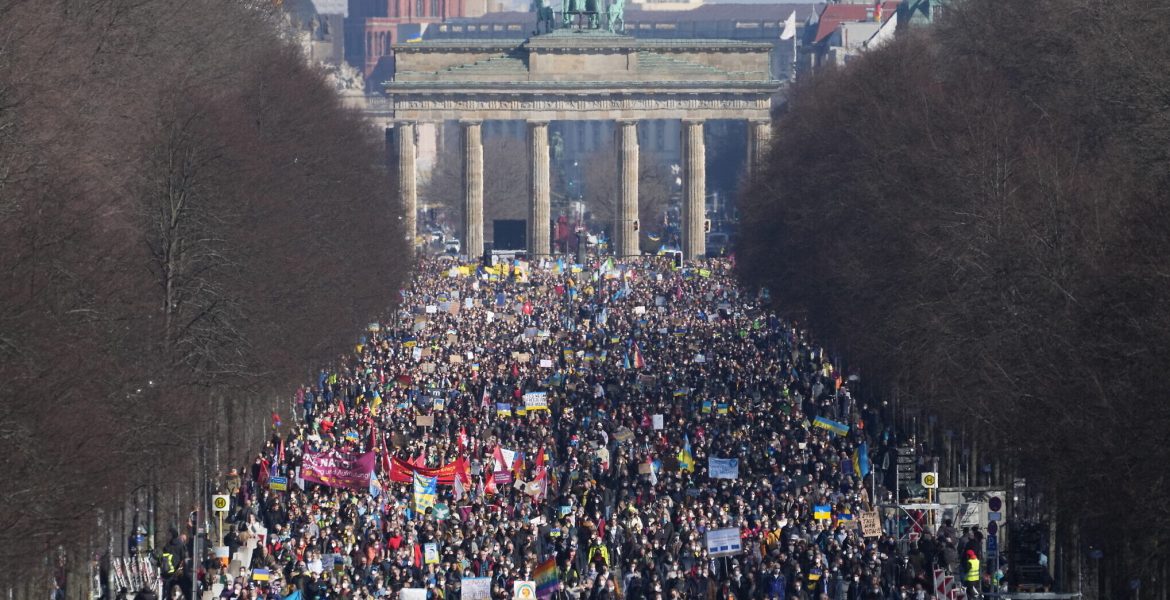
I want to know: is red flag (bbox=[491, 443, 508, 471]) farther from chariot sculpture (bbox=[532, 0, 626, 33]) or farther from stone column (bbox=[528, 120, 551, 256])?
chariot sculpture (bbox=[532, 0, 626, 33])

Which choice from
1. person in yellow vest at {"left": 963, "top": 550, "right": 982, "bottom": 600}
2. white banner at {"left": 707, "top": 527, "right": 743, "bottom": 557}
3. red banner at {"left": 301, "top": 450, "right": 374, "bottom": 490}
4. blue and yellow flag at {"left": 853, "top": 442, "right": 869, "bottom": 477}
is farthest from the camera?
blue and yellow flag at {"left": 853, "top": 442, "right": 869, "bottom": 477}

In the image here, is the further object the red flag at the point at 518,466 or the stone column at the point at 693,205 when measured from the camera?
the stone column at the point at 693,205

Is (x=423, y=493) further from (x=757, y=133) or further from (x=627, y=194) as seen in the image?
(x=757, y=133)

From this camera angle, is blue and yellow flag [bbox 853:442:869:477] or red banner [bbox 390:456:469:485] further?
blue and yellow flag [bbox 853:442:869:477]

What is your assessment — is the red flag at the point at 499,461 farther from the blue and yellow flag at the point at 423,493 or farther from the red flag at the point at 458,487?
the blue and yellow flag at the point at 423,493

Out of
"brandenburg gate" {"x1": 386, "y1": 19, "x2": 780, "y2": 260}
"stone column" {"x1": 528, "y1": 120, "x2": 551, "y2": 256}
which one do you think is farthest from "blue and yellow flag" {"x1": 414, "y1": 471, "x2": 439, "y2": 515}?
"stone column" {"x1": 528, "y1": 120, "x2": 551, "y2": 256}

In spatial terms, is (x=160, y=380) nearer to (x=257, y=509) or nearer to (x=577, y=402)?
(x=257, y=509)

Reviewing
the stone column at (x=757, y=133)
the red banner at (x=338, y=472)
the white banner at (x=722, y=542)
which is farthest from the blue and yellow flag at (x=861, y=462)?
the stone column at (x=757, y=133)

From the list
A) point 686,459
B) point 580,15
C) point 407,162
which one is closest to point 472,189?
point 407,162

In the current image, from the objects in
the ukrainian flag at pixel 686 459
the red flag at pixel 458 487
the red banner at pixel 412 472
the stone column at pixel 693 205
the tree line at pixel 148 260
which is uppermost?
the tree line at pixel 148 260
